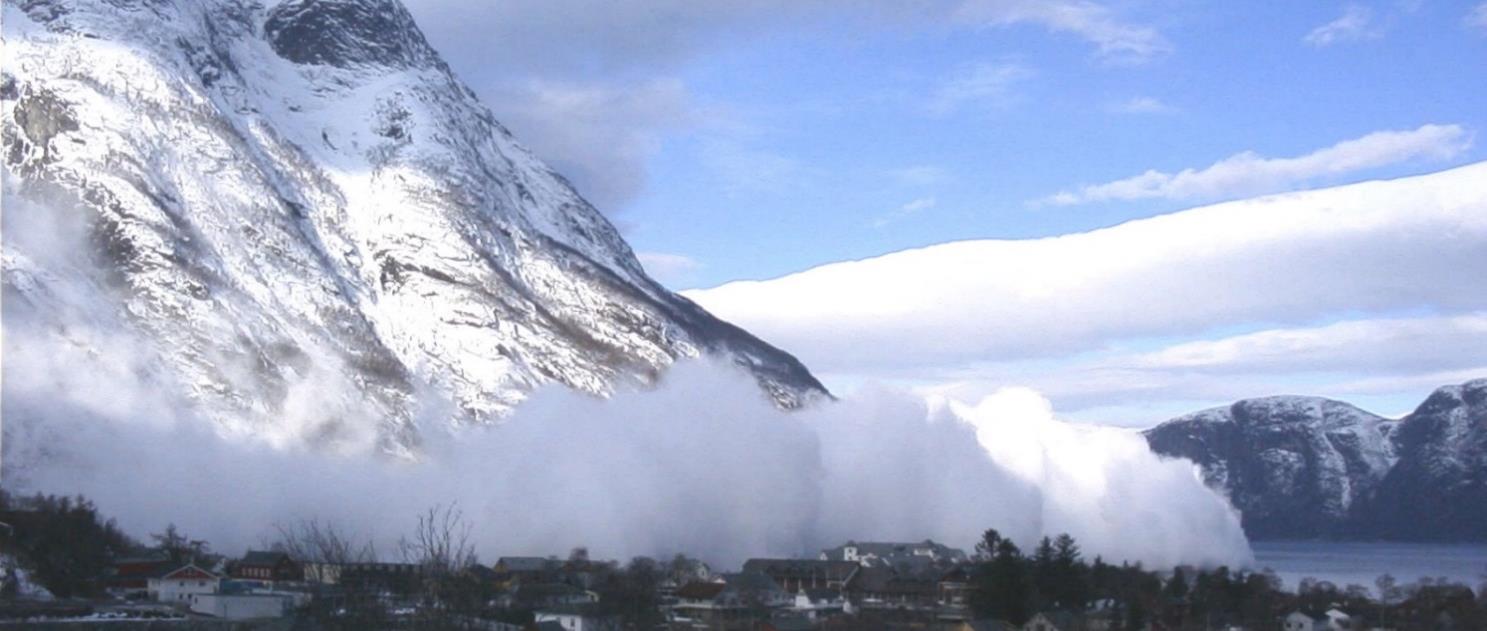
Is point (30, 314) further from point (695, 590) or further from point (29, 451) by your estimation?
point (695, 590)

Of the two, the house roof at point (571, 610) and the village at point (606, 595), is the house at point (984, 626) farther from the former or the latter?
the house roof at point (571, 610)

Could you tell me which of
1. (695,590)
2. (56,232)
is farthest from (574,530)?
(56,232)

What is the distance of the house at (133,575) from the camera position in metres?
94.0

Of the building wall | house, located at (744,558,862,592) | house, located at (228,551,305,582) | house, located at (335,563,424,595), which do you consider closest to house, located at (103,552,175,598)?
the building wall

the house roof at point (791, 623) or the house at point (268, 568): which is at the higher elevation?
the house at point (268, 568)

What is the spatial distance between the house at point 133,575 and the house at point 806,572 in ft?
135

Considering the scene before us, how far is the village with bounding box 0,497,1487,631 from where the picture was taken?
73.6 m

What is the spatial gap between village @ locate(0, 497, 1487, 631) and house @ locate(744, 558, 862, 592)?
42 centimetres

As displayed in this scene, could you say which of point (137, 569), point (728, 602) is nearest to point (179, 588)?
point (137, 569)

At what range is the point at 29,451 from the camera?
496 ft

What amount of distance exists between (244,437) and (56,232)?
31863 mm

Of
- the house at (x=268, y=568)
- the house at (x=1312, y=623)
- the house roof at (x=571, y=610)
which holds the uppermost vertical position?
the house at (x=268, y=568)

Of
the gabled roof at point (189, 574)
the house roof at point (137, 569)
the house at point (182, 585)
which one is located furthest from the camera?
the house roof at point (137, 569)

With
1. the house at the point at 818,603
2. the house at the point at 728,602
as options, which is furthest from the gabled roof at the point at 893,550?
the house at the point at 818,603
